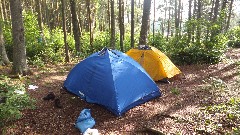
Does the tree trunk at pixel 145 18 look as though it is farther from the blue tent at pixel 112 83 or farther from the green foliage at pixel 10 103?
the green foliage at pixel 10 103

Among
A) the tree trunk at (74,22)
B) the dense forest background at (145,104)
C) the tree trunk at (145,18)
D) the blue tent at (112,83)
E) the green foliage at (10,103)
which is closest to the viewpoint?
the green foliage at (10,103)

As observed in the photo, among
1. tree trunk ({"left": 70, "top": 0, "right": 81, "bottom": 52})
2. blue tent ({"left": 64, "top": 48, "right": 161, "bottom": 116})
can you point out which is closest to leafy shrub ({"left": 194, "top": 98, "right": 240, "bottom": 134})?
blue tent ({"left": 64, "top": 48, "right": 161, "bottom": 116})

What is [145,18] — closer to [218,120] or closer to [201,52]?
[201,52]

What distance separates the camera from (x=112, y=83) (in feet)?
24.0

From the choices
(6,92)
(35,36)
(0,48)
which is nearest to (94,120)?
(6,92)

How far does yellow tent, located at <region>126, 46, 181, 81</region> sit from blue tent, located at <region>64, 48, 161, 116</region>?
1999 mm

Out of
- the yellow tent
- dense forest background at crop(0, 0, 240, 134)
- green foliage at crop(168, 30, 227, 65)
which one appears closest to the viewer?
dense forest background at crop(0, 0, 240, 134)

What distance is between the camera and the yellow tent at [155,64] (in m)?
10.4

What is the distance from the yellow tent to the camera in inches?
408

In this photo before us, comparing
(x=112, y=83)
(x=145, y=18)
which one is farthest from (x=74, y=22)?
(x=112, y=83)

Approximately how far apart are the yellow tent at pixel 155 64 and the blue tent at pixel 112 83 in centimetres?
200

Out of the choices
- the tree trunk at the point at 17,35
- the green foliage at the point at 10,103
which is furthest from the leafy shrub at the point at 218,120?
the tree trunk at the point at 17,35

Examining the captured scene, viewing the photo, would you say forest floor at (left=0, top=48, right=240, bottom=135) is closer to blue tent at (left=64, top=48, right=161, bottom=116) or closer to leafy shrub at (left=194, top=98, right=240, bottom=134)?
leafy shrub at (left=194, top=98, right=240, bottom=134)

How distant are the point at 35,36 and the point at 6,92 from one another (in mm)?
10322
